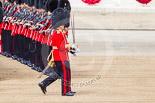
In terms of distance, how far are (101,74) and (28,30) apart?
2.06 metres

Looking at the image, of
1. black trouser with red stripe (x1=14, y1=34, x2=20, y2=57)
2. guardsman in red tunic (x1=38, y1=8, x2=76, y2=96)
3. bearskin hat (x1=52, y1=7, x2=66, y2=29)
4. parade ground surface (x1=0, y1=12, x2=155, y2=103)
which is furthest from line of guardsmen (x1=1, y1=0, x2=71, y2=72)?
guardsman in red tunic (x1=38, y1=8, x2=76, y2=96)

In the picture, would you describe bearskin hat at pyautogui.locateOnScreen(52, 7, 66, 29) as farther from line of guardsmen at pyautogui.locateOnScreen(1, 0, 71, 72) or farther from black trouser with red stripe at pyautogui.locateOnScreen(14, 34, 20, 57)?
black trouser with red stripe at pyautogui.locateOnScreen(14, 34, 20, 57)

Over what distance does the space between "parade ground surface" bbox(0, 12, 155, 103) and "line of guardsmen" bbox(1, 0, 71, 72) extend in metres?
0.27

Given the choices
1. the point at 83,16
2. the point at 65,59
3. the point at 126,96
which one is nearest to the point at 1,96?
the point at 65,59

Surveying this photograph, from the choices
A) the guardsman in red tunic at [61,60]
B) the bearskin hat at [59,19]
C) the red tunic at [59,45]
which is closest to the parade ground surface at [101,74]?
the guardsman in red tunic at [61,60]

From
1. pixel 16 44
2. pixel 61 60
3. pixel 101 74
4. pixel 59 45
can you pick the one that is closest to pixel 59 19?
pixel 59 45

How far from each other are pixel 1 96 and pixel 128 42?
1124cm

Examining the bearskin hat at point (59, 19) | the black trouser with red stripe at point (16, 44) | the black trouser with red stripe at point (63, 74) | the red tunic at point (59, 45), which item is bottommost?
the black trouser with red stripe at point (16, 44)

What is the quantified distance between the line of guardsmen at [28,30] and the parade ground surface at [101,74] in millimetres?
268

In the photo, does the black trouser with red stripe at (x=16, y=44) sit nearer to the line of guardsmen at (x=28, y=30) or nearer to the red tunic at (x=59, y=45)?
the line of guardsmen at (x=28, y=30)

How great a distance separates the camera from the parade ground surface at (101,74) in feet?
38.3

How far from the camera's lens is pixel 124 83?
13.3 metres

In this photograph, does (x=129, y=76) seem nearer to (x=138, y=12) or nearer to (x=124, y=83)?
(x=124, y=83)

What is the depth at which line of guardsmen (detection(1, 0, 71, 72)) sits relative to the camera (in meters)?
14.8
